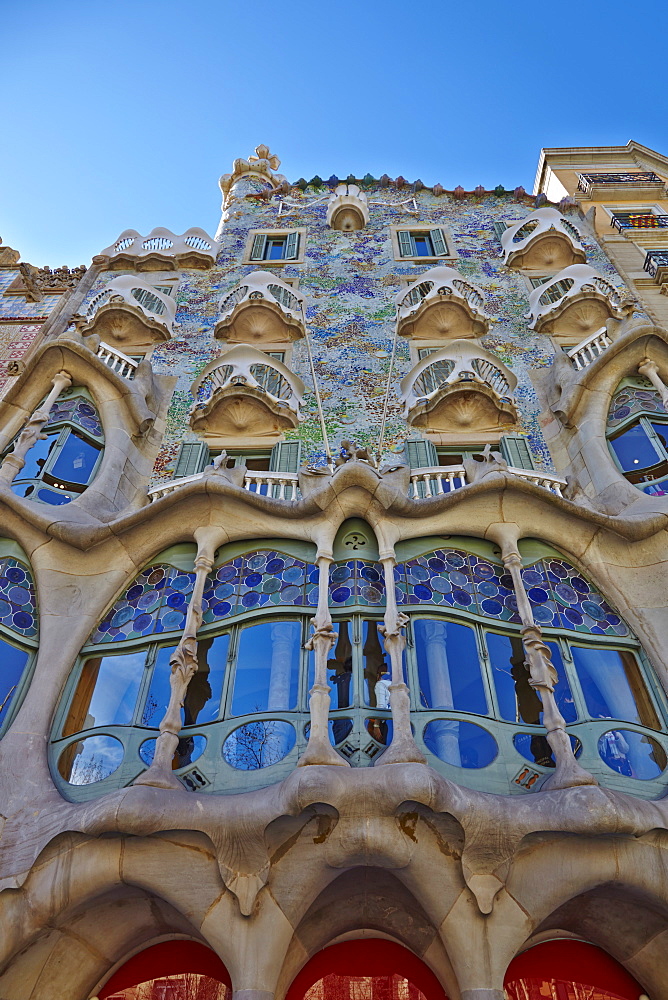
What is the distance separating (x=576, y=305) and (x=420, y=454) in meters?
4.74

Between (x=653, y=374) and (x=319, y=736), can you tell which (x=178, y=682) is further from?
(x=653, y=374)

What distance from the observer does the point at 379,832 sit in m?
6.41

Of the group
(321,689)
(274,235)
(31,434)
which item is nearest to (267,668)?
(321,689)

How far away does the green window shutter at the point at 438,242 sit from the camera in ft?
57.2

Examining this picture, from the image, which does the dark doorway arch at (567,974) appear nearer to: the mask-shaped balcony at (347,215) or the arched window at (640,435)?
the arched window at (640,435)

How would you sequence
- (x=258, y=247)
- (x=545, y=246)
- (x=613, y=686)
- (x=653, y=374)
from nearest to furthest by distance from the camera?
(x=613, y=686)
(x=653, y=374)
(x=545, y=246)
(x=258, y=247)

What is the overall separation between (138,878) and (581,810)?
3770 millimetres

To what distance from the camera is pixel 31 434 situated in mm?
10656

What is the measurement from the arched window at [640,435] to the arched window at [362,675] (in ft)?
6.78

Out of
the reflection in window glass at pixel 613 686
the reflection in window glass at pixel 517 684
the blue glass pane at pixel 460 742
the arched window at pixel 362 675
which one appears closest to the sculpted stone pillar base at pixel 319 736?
the arched window at pixel 362 675

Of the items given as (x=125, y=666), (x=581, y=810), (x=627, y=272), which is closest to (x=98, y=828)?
(x=125, y=666)

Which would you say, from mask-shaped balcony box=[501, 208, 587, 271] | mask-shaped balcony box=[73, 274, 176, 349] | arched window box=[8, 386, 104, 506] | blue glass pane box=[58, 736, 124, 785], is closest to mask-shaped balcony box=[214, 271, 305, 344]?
mask-shaped balcony box=[73, 274, 176, 349]

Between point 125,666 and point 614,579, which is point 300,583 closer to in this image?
point 125,666

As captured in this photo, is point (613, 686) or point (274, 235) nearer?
point (613, 686)
